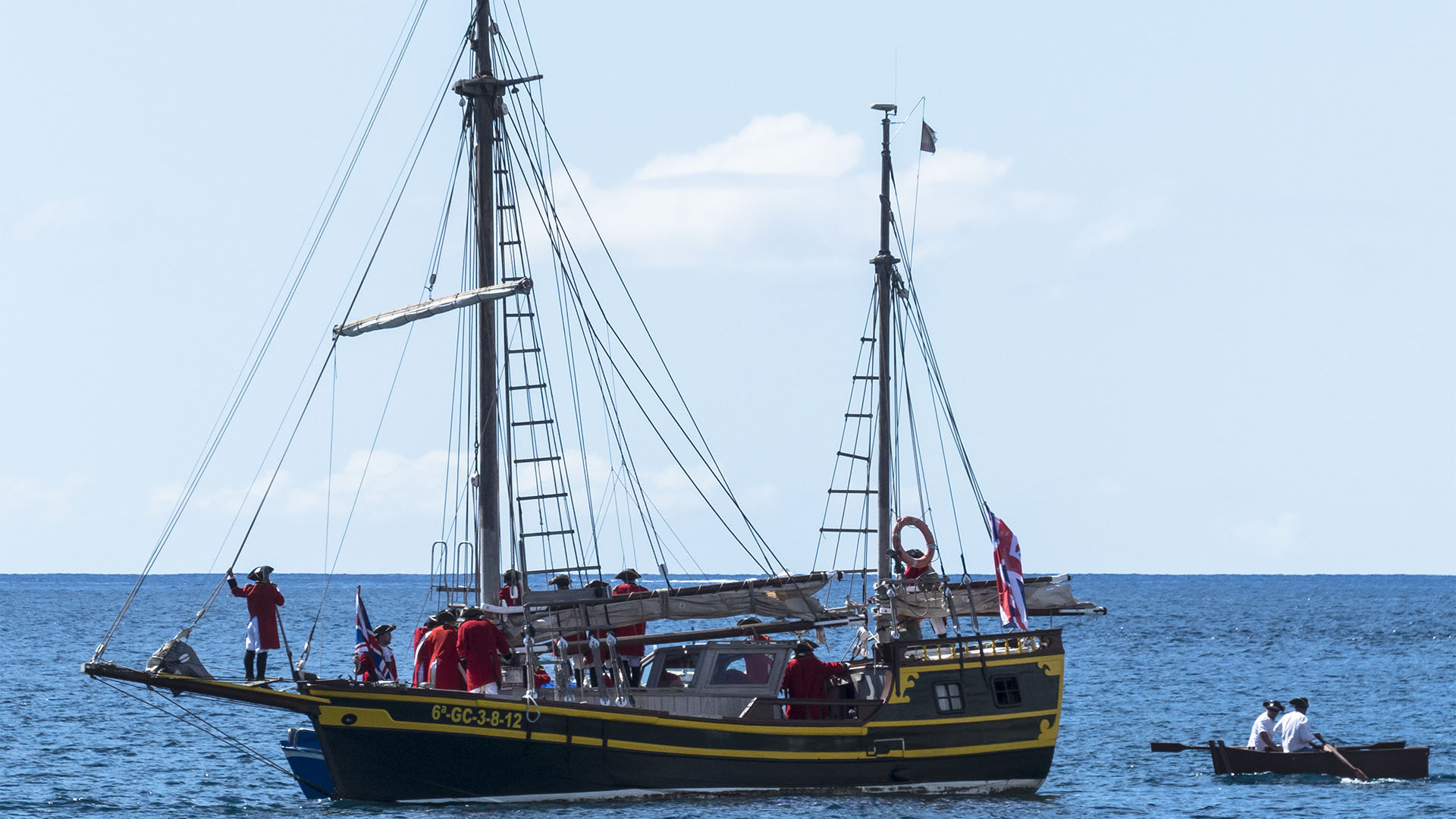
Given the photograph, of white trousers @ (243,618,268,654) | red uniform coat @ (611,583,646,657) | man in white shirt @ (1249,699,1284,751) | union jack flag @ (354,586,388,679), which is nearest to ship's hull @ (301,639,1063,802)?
white trousers @ (243,618,268,654)

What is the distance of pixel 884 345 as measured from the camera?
124 ft

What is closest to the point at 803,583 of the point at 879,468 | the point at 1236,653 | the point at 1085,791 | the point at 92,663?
the point at 879,468

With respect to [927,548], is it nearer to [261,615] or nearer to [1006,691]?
[1006,691]

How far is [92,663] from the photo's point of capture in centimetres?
2758

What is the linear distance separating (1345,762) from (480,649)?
17580 mm

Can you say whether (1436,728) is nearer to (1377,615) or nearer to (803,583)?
(803,583)

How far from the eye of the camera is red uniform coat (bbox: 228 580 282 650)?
2895 centimetres

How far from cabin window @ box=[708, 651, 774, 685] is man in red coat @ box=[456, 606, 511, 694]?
12.2 ft

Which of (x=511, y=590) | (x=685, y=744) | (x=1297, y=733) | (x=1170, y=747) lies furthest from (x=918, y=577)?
(x=1170, y=747)

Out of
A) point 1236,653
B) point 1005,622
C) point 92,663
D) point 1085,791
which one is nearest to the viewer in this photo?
point 92,663

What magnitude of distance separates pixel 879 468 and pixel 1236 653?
62.0 meters

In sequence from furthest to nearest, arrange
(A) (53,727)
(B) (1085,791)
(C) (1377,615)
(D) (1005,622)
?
(C) (1377,615)
(A) (53,727)
(B) (1085,791)
(D) (1005,622)

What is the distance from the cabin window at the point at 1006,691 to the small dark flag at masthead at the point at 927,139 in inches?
520

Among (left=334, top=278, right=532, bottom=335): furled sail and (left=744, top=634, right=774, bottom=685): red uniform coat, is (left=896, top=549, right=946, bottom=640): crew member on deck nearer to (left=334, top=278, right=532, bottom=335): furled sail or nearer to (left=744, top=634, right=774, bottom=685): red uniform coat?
(left=744, top=634, right=774, bottom=685): red uniform coat
